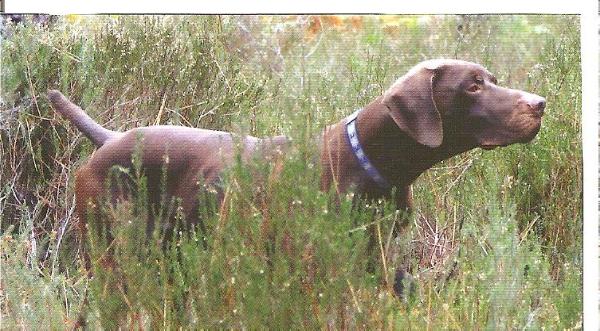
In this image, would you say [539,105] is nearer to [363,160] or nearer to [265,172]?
[363,160]

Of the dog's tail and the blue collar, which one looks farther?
the dog's tail

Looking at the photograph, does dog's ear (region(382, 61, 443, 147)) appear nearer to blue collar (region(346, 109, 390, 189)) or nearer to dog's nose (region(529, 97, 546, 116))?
blue collar (region(346, 109, 390, 189))

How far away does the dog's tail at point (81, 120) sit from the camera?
2.00 meters

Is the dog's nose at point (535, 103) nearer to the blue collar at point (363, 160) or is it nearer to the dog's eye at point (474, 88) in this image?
the dog's eye at point (474, 88)

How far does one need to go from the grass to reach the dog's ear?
0.28 feet

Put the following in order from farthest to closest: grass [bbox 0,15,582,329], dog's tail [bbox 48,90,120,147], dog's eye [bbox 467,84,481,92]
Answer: dog's tail [bbox 48,90,120,147]
dog's eye [bbox 467,84,481,92]
grass [bbox 0,15,582,329]

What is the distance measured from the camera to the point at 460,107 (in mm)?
1883

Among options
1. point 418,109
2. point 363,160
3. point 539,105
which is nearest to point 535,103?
point 539,105

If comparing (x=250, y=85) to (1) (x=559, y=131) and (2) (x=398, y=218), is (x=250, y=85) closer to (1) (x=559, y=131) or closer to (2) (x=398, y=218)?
(2) (x=398, y=218)

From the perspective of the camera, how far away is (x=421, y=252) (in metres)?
1.93

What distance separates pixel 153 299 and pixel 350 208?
0.48 metres

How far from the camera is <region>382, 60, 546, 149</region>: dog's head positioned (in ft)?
6.12

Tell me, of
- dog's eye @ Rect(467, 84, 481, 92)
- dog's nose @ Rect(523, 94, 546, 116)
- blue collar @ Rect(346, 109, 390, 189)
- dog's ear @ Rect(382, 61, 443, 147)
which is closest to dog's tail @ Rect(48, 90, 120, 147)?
blue collar @ Rect(346, 109, 390, 189)

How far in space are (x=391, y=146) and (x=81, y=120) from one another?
29.9 inches
